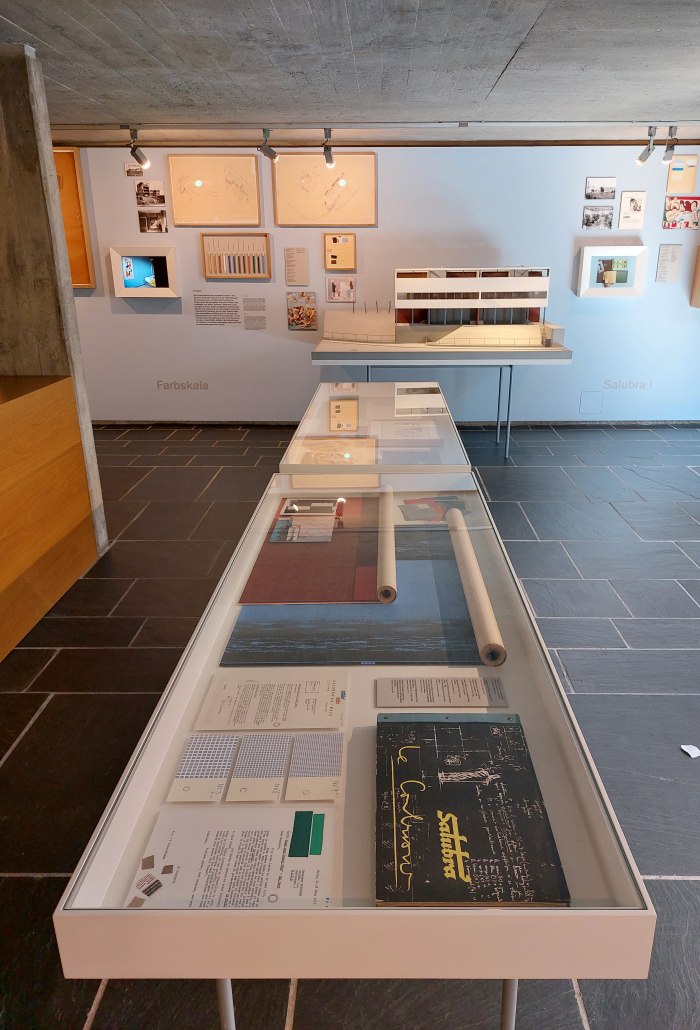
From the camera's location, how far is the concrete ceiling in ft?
8.39

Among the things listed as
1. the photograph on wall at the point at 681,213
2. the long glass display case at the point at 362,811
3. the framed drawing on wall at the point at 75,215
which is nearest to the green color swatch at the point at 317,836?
the long glass display case at the point at 362,811

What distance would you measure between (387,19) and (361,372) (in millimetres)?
4365

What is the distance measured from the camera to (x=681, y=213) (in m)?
6.36

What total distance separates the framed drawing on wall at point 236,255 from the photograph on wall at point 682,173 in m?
3.57

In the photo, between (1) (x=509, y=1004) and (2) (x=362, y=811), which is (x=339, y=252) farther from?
(1) (x=509, y=1004)

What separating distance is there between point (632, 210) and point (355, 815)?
659cm

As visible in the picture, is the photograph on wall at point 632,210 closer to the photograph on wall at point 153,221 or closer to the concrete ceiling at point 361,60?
the concrete ceiling at point 361,60

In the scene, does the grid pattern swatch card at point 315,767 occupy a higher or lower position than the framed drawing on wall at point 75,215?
lower

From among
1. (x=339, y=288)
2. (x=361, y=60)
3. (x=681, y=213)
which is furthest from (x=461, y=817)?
(x=681, y=213)

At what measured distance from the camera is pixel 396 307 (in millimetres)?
5812

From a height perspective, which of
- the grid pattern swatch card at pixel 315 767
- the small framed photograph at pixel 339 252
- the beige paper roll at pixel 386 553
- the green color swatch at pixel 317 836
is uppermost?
the small framed photograph at pixel 339 252

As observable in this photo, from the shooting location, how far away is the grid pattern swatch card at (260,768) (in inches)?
45.2

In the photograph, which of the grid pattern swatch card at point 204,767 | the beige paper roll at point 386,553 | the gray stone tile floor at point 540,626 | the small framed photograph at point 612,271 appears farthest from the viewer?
the small framed photograph at point 612,271

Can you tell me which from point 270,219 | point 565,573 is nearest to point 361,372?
point 270,219
